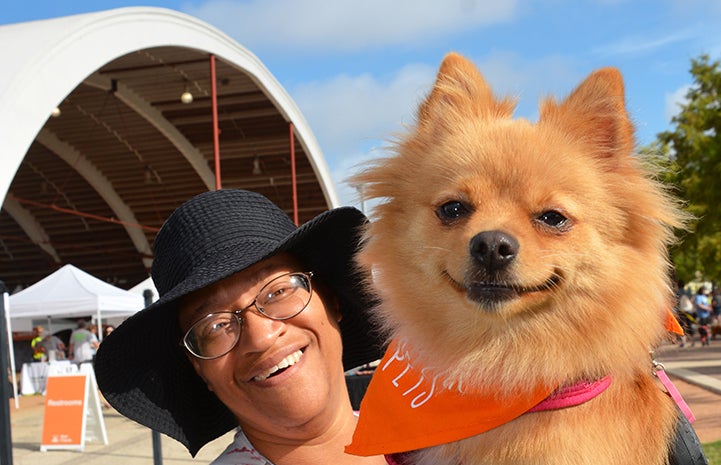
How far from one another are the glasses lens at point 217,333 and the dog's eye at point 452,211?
805 millimetres

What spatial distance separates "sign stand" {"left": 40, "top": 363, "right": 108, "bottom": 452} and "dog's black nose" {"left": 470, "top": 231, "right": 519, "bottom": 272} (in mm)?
9131

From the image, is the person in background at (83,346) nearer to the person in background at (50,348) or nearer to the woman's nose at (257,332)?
the person in background at (50,348)

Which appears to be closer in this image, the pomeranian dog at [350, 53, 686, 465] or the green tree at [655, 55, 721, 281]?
the pomeranian dog at [350, 53, 686, 465]

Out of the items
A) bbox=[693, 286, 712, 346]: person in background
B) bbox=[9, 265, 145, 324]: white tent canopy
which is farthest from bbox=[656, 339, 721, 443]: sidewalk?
bbox=[9, 265, 145, 324]: white tent canopy

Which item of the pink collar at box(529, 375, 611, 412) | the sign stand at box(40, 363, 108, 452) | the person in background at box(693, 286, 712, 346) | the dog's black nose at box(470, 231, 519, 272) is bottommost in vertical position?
the person in background at box(693, 286, 712, 346)

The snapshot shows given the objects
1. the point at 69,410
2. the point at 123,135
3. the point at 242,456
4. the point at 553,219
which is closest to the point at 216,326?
the point at 242,456

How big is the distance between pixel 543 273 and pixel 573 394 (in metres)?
0.33

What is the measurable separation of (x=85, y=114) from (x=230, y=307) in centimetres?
2051

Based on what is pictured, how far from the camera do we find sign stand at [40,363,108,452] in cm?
984

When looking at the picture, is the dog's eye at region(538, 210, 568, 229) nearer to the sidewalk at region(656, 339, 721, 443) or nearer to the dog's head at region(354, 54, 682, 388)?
the dog's head at region(354, 54, 682, 388)

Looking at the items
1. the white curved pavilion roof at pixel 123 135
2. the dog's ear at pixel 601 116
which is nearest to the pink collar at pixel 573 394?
the dog's ear at pixel 601 116

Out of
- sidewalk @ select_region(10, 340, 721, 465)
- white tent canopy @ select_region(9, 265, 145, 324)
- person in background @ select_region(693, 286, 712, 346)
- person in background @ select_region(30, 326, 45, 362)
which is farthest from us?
person in background @ select_region(693, 286, 712, 346)

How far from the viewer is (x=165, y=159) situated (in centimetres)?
2405

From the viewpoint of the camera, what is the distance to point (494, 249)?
6.02 feet
